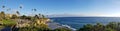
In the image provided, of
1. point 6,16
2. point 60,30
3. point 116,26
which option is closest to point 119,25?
point 116,26

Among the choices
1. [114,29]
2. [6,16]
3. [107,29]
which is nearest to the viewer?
[107,29]

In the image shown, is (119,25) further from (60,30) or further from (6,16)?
(6,16)

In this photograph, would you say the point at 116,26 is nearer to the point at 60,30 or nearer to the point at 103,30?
the point at 103,30

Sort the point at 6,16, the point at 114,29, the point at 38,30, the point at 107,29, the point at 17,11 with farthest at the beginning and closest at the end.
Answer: the point at 6,16 → the point at 17,11 → the point at 38,30 → the point at 114,29 → the point at 107,29

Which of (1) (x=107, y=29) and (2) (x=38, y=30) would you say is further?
(2) (x=38, y=30)

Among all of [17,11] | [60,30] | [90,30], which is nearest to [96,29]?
[90,30]

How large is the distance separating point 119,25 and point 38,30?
30.9 ft

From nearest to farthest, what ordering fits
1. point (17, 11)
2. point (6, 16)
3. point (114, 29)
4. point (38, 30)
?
point (114, 29), point (38, 30), point (17, 11), point (6, 16)

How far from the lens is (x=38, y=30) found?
30.1 meters

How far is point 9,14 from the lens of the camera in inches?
3812

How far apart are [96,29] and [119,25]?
2765 millimetres

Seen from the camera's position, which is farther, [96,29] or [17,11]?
[17,11]

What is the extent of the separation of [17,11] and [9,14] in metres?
14.0

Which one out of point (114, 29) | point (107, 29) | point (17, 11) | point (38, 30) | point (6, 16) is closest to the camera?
point (107, 29)
